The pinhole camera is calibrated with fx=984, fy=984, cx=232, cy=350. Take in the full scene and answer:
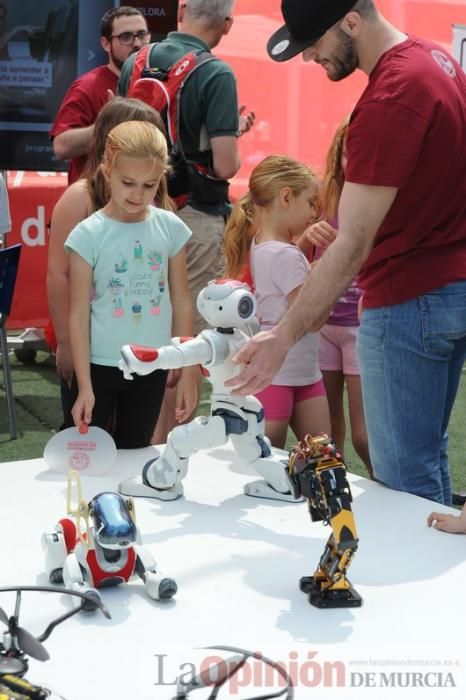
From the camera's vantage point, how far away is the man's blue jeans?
184 cm

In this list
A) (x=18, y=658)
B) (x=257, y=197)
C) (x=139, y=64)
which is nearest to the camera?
(x=18, y=658)

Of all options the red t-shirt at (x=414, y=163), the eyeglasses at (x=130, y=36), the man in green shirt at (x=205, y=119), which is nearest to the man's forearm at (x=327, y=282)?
the red t-shirt at (x=414, y=163)

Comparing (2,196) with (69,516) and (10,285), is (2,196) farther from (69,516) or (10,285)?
(69,516)

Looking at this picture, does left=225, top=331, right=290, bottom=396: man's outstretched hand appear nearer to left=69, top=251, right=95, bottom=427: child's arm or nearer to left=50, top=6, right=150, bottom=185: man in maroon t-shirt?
left=69, top=251, right=95, bottom=427: child's arm

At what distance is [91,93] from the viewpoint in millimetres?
3836

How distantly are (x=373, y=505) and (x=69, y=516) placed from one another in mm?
539

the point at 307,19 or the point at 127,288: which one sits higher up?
the point at 307,19

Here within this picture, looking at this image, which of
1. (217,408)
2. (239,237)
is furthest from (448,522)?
(239,237)

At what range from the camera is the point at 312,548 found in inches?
60.6

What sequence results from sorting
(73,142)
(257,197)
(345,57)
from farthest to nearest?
(73,142) → (257,197) → (345,57)

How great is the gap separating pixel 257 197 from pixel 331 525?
59.2 inches

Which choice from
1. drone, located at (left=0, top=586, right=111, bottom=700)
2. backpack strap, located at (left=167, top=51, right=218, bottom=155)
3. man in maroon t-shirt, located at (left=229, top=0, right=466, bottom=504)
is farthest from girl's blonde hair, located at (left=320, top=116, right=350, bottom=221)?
drone, located at (left=0, top=586, right=111, bottom=700)

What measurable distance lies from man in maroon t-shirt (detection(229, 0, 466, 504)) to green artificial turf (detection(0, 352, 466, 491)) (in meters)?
1.64

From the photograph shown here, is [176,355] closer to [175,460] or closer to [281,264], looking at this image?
[175,460]
